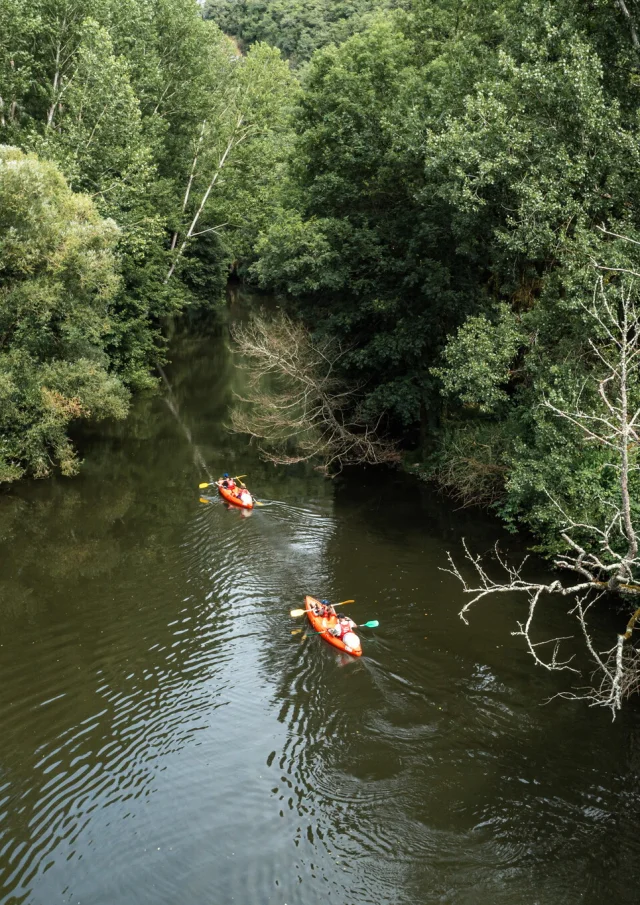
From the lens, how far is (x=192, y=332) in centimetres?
5181

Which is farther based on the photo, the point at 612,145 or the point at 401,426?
the point at 401,426

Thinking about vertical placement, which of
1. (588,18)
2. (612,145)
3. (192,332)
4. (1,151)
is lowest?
(192,332)

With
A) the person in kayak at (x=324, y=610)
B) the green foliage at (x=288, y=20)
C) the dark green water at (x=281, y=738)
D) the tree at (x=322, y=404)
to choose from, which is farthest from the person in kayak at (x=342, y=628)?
the green foliage at (x=288, y=20)

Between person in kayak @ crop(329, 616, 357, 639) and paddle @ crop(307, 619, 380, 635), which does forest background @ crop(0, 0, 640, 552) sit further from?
person in kayak @ crop(329, 616, 357, 639)

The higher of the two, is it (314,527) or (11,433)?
(11,433)

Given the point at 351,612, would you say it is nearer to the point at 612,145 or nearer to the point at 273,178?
the point at 612,145

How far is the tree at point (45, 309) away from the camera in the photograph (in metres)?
19.6

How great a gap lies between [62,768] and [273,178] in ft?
107

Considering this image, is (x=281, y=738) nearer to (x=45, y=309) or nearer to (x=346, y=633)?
(x=346, y=633)

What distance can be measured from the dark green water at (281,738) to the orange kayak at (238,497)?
49.9 inches

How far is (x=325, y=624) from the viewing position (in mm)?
13844

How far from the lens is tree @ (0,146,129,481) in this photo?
19.6 m

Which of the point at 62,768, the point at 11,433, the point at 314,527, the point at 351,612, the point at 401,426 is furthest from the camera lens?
the point at 401,426

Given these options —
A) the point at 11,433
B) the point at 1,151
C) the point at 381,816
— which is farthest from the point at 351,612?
the point at 1,151
